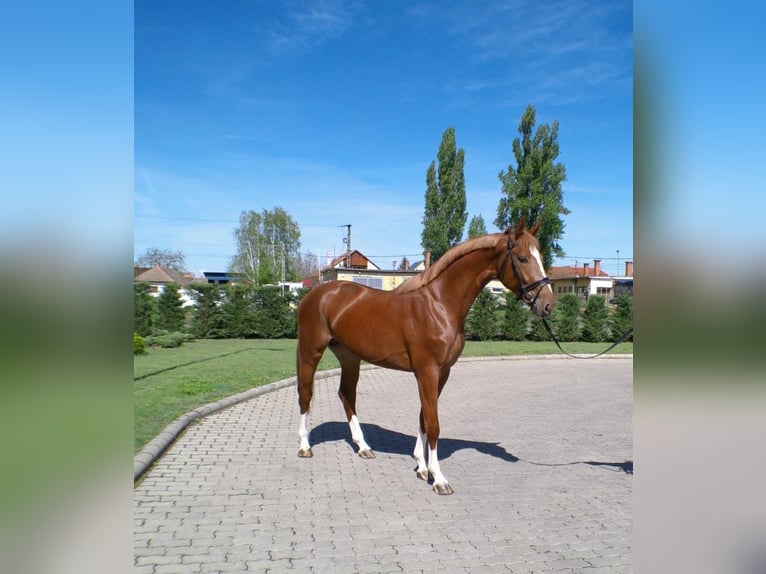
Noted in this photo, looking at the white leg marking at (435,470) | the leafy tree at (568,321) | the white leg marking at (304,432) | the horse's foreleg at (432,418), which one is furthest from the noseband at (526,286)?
the leafy tree at (568,321)

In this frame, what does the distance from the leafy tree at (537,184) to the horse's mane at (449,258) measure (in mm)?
25079

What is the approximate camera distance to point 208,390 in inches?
307

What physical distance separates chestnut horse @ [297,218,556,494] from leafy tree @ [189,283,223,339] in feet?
43.8

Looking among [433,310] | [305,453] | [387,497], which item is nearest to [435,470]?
[387,497]

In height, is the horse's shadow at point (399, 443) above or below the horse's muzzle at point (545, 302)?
below

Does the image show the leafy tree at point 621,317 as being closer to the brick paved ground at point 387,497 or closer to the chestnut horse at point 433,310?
the brick paved ground at point 387,497

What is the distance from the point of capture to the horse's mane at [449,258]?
13.5 ft

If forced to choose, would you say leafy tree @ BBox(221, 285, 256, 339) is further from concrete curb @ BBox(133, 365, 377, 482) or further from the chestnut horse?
the chestnut horse

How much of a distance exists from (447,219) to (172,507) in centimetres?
3041

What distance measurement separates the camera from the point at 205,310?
1688cm
